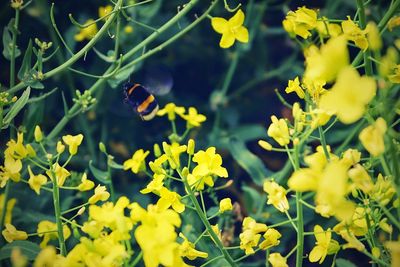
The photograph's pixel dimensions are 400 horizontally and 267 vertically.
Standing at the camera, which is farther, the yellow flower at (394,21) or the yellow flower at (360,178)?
the yellow flower at (394,21)

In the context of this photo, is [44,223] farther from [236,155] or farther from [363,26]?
[363,26]

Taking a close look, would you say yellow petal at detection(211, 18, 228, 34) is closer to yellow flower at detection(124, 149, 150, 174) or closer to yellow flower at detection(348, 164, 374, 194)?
yellow flower at detection(124, 149, 150, 174)

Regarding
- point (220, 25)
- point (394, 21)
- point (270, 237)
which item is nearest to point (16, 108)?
point (220, 25)

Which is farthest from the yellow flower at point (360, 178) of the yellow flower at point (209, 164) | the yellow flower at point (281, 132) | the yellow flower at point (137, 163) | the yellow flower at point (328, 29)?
the yellow flower at point (137, 163)

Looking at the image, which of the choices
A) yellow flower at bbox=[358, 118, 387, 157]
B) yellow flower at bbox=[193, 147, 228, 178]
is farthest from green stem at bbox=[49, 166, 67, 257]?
yellow flower at bbox=[358, 118, 387, 157]

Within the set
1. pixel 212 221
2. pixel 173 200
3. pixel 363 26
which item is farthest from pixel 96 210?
pixel 212 221

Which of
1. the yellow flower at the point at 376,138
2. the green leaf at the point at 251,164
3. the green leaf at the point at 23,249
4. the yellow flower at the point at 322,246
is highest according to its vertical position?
the yellow flower at the point at 376,138

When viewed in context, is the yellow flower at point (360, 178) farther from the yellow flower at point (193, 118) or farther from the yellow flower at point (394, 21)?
the yellow flower at point (193, 118)

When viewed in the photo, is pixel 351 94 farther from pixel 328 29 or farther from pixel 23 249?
pixel 23 249
